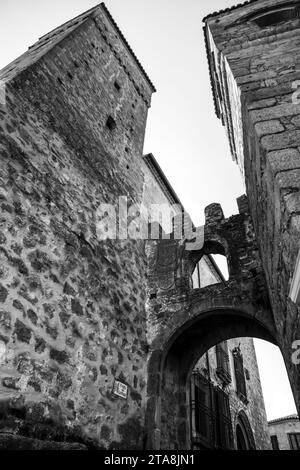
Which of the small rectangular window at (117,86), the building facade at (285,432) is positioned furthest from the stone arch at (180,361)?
the building facade at (285,432)

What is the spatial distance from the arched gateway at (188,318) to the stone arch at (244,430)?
147 inches

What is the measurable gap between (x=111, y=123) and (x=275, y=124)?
4.70 m

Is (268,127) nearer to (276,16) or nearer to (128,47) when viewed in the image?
(276,16)

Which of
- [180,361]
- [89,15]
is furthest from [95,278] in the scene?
[89,15]

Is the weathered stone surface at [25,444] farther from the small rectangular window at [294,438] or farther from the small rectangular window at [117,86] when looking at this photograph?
the small rectangular window at [294,438]

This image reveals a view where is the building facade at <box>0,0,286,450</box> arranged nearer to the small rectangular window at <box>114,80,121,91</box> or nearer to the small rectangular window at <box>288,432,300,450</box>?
the small rectangular window at <box>114,80,121,91</box>

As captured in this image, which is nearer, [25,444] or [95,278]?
[25,444]

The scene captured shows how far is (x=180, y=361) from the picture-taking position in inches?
234

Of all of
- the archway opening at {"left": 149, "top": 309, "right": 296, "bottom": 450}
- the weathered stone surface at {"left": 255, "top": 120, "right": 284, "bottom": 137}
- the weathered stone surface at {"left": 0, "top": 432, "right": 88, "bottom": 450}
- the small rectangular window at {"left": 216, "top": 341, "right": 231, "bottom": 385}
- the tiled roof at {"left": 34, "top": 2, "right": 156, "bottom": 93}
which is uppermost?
the tiled roof at {"left": 34, "top": 2, "right": 156, "bottom": 93}

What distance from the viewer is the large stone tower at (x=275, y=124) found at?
2570mm

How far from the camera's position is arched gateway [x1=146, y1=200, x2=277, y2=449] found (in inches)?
203

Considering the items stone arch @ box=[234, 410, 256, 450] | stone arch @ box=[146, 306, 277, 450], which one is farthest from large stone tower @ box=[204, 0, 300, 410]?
stone arch @ box=[234, 410, 256, 450]

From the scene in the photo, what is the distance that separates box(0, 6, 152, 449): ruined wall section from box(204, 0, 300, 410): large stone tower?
7.21 feet

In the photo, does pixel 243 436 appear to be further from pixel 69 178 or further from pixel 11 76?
pixel 11 76
